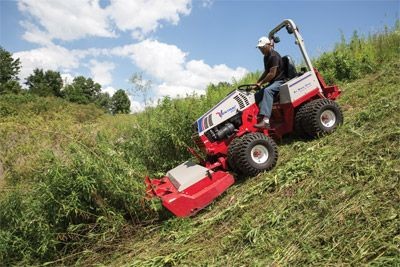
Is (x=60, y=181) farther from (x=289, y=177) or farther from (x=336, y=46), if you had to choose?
(x=336, y=46)

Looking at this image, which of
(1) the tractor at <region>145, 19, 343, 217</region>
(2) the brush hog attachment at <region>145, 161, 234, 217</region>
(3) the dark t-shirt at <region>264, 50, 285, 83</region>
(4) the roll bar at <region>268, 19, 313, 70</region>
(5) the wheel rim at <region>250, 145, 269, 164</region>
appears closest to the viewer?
(2) the brush hog attachment at <region>145, 161, 234, 217</region>

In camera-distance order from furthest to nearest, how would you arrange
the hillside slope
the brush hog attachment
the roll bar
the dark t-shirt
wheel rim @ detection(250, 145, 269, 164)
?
the roll bar
the dark t-shirt
wheel rim @ detection(250, 145, 269, 164)
the brush hog attachment
the hillside slope

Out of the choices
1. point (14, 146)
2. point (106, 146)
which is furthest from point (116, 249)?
point (14, 146)

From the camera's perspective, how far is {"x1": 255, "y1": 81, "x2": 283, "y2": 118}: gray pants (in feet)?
21.1

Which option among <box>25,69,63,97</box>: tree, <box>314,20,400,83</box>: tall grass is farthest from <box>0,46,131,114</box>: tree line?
<box>314,20,400,83</box>: tall grass

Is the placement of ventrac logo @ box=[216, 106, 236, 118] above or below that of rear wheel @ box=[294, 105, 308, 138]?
above

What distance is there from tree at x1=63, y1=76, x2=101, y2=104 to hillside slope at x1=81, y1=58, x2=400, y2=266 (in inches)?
1519

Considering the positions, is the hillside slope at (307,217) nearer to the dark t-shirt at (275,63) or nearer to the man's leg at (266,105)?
the man's leg at (266,105)

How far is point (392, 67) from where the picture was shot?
9.32 m

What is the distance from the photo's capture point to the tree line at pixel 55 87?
→ 37406 millimetres

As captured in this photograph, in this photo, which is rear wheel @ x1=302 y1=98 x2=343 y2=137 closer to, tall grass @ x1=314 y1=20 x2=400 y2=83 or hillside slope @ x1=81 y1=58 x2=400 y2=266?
hillside slope @ x1=81 y1=58 x2=400 y2=266

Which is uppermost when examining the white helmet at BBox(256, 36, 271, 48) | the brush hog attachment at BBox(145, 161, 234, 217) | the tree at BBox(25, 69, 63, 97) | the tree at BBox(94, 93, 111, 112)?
the tree at BBox(25, 69, 63, 97)

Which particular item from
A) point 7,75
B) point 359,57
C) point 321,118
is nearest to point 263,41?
point 321,118

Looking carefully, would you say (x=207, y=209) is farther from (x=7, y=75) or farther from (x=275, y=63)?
(x=7, y=75)
